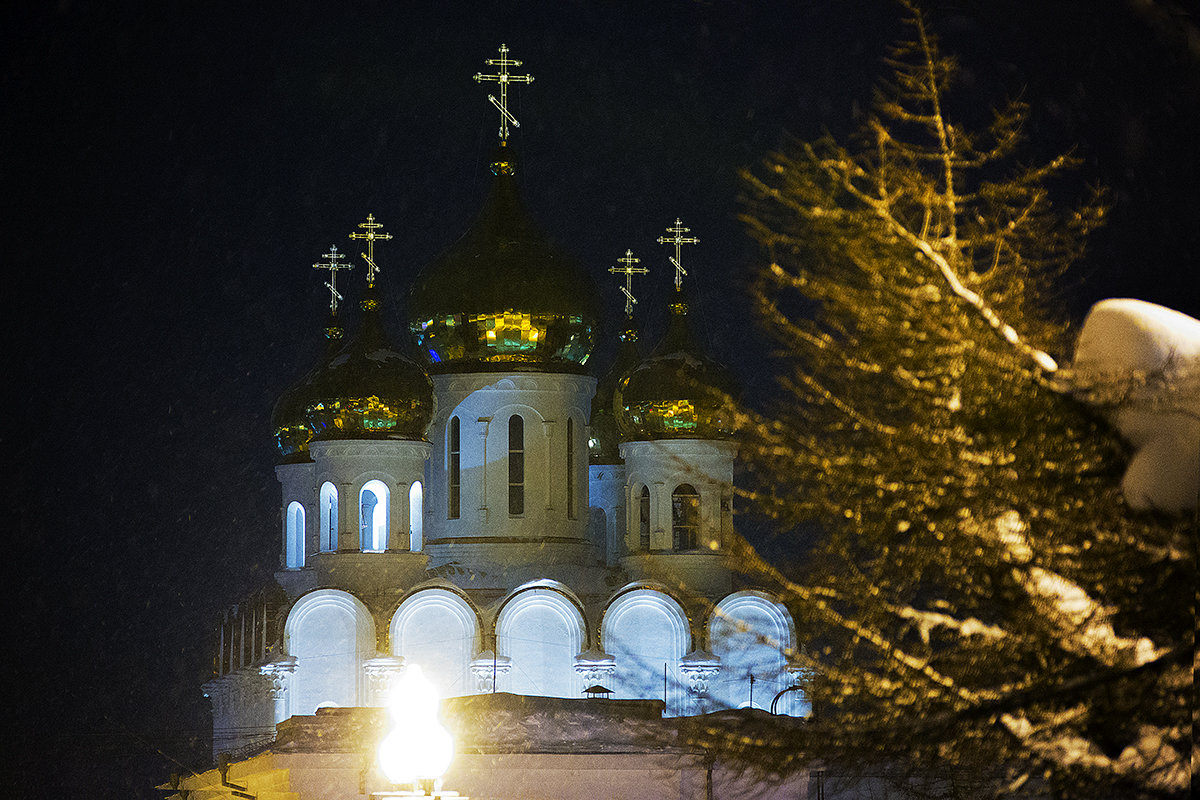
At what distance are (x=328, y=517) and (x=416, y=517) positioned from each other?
135 cm

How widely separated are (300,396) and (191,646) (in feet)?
13.8

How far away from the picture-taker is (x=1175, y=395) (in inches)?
119

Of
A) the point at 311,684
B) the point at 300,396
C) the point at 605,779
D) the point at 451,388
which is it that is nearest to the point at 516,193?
the point at 451,388

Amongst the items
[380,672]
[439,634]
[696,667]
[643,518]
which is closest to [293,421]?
[439,634]

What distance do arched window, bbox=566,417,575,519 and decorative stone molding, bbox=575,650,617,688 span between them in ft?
7.06

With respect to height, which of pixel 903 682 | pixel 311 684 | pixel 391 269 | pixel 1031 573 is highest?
pixel 391 269

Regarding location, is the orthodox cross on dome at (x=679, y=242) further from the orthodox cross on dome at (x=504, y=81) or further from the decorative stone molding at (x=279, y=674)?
the decorative stone molding at (x=279, y=674)

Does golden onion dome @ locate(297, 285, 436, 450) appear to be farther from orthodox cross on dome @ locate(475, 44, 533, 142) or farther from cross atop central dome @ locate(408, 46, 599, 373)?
orthodox cross on dome @ locate(475, 44, 533, 142)

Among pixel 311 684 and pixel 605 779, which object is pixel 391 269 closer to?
pixel 311 684

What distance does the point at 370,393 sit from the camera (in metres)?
A: 24.5

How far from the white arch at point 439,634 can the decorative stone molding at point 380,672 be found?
0.58 feet

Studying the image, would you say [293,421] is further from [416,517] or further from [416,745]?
[416,745]

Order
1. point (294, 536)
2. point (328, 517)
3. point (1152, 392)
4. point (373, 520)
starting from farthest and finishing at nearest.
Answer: point (294, 536) → point (373, 520) → point (328, 517) → point (1152, 392)

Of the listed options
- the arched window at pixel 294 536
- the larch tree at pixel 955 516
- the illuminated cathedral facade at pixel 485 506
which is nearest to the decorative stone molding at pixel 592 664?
A: the illuminated cathedral facade at pixel 485 506
